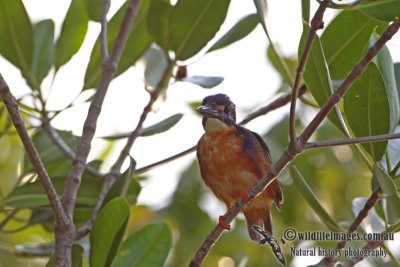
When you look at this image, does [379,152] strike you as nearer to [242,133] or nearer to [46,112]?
[242,133]

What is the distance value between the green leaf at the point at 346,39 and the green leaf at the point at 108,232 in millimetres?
1244

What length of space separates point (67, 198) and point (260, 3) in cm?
106

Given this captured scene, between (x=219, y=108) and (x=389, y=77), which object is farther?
(x=219, y=108)

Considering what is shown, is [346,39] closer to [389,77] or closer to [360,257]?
[389,77]

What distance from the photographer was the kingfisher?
4.04 meters

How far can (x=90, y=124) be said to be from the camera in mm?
3094

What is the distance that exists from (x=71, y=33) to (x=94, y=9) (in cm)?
21

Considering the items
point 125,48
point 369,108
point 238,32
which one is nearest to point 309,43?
point 369,108

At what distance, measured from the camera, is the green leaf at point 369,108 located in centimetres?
300

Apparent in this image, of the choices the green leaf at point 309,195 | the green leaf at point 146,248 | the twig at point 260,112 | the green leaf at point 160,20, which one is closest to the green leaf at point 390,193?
the green leaf at point 309,195

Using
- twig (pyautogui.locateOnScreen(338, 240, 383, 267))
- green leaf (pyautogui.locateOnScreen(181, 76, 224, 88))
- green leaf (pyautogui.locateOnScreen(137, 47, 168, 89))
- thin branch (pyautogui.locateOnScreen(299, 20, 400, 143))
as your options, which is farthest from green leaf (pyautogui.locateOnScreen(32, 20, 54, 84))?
thin branch (pyautogui.locateOnScreen(299, 20, 400, 143))

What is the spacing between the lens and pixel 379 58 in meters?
3.20

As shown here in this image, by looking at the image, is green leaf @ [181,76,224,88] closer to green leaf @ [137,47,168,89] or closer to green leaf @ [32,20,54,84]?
green leaf @ [137,47,168,89]

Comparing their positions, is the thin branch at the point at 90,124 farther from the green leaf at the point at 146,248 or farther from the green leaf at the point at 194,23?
the green leaf at the point at 194,23
